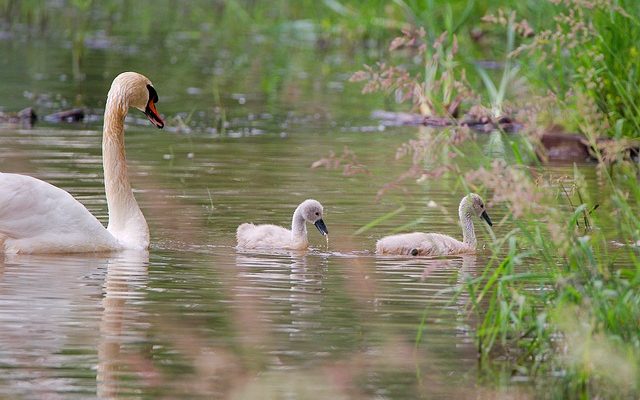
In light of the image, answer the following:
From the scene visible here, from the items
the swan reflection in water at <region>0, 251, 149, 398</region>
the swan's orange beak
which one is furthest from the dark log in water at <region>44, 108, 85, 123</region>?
the swan reflection in water at <region>0, 251, 149, 398</region>

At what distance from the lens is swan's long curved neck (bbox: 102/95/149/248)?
35.5ft

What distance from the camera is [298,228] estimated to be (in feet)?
36.1

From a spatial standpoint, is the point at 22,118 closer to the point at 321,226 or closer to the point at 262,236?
the point at 321,226

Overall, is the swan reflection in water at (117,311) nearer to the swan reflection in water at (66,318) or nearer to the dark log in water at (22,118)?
the swan reflection in water at (66,318)

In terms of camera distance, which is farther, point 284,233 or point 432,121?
point 432,121

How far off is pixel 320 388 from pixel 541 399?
902 mm

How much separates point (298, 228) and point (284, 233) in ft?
0.35

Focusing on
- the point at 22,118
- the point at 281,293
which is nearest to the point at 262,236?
the point at 281,293

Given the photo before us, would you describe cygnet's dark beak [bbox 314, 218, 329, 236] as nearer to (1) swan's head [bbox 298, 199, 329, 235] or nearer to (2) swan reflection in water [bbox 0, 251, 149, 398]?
(1) swan's head [bbox 298, 199, 329, 235]

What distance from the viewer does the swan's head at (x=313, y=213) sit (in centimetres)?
1105

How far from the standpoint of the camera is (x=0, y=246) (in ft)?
34.2

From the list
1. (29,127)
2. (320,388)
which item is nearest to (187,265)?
(320,388)

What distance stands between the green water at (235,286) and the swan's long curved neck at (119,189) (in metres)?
0.18

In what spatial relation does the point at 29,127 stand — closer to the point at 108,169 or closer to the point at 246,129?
the point at 246,129
